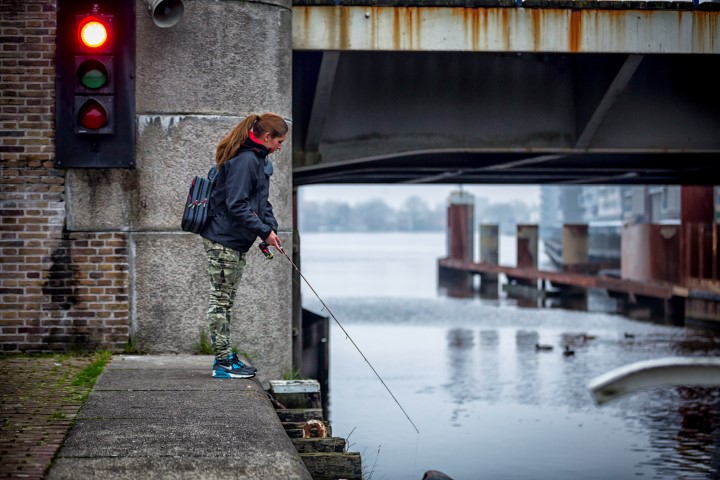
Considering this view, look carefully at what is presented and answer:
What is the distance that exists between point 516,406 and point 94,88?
827 cm

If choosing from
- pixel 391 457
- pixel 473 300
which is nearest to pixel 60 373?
pixel 391 457

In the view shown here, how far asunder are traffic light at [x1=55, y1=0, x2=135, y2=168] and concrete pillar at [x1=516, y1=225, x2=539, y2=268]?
34560 mm

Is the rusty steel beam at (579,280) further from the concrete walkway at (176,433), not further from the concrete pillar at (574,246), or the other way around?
the concrete walkway at (176,433)

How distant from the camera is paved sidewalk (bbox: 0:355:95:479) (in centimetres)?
506

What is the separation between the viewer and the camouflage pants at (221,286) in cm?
756

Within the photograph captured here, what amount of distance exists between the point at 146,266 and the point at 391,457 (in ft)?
12.9

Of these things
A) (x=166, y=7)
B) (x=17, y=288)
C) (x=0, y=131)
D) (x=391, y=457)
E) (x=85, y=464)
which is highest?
(x=166, y=7)

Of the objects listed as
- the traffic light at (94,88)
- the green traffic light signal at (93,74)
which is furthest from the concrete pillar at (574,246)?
the green traffic light signal at (93,74)

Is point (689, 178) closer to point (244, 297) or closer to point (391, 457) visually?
point (391, 457)

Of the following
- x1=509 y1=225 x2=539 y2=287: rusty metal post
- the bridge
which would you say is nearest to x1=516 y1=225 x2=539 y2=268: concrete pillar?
x1=509 y1=225 x2=539 y2=287: rusty metal post

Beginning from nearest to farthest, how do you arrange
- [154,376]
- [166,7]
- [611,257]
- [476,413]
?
[154,376], [166,7], [476,413], [611,257]

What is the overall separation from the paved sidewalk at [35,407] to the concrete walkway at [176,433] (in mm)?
92

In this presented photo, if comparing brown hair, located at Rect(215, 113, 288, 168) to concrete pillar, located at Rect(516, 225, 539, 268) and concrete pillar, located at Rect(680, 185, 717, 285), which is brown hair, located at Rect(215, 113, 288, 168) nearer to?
concrete pillar, located at Rect(680, 185, 717, 285)

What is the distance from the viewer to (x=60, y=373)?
25.7 feet
